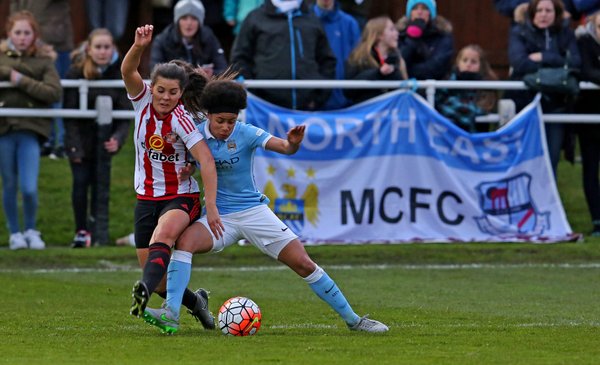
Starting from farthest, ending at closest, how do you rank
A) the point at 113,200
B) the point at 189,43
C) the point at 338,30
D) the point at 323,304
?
1. the point at 113,200
2. the point at 338,30
3. the point at 189,43
4. the point at 323,304

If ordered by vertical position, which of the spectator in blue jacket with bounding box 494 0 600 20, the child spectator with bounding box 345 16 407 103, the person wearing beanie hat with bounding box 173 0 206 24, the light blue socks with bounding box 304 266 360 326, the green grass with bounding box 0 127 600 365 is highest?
the spectator in blue jacket with bounding box 494 0 600 20

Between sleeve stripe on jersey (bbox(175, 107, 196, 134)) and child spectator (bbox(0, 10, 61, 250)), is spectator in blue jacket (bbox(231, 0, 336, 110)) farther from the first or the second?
sleeve stripe on jersey (bbox(175, 107, 196, 134))

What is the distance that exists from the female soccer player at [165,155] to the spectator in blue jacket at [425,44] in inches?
269

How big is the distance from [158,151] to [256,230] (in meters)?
0.86

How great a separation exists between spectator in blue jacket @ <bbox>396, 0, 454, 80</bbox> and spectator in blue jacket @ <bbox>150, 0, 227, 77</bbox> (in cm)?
214

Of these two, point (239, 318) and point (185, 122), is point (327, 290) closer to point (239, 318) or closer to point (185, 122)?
point (239, 318)

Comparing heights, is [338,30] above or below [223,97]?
above

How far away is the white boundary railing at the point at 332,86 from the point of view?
15.3 meters

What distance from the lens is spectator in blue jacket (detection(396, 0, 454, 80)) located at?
16.4 meters

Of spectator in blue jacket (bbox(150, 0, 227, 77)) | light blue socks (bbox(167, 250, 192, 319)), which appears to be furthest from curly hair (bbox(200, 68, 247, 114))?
spectator in blue jacket (bbox(150, 0, 227, 77))

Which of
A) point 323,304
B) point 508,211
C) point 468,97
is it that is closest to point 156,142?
point 323,304

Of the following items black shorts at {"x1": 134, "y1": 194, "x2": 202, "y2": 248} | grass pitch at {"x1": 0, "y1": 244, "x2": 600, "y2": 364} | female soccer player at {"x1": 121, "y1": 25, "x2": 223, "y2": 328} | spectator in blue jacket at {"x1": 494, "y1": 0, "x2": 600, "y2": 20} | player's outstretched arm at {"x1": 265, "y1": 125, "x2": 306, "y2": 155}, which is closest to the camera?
grass pitch at {"x1": 0, "y1": 244, "x2": 600, "y2": 364}

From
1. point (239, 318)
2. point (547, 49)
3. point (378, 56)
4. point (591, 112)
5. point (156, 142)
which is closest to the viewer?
point (239, 318)

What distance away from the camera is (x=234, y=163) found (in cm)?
966
